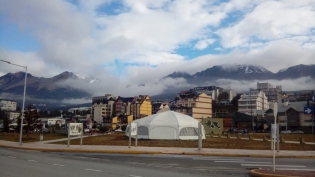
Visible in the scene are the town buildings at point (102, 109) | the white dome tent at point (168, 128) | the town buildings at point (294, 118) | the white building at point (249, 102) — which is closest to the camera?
the white dome tent at point (168, 128)

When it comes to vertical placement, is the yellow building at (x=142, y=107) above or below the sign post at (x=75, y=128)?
above

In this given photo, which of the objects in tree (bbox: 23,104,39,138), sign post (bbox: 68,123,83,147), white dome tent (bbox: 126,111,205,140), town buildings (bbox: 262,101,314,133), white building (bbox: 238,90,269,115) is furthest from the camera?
white building (bbox: 238,90,269,115)

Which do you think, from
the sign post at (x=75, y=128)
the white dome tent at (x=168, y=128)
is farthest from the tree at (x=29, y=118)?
the white dome tent at (x=168, y=128)

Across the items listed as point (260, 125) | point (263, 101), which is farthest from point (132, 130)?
point (263, 101)

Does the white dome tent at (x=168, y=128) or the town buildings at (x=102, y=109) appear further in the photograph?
the town buildings at (x=102, y=109)

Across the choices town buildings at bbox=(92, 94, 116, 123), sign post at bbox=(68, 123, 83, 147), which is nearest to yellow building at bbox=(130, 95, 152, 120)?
town buildings at bbox=(92, 94, 116, 123)

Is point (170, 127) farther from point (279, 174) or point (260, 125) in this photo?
point (260, 125)

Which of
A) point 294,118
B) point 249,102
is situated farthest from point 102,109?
point 294,118

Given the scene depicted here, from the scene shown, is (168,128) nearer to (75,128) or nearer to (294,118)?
(75,128)

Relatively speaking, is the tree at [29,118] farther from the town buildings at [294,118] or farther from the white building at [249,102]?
the white building at [249,102]

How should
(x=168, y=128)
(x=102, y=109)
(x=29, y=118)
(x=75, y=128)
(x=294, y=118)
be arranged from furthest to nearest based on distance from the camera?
(x=102, y=109) → (x=294, y=118) → (x=29, y=118) → (x=168, y=128) → (x=75, y=128)

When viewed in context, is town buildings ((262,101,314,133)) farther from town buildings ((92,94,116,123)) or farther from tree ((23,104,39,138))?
town buildings ((92,94,116,123))

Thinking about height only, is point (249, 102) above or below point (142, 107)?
A: above

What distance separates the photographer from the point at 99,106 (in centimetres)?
16912
